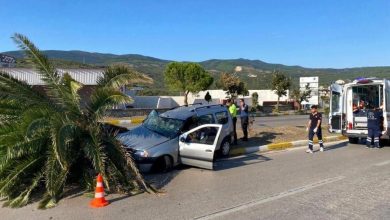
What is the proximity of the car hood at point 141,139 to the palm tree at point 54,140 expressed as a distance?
3.42 ft

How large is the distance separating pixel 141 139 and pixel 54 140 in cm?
315

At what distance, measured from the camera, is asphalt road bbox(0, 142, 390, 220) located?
706 centimetres

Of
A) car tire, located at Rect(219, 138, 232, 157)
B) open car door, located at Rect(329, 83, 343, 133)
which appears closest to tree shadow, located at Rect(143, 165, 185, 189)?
car tire, located at Rect(219, 138, 232, 157)

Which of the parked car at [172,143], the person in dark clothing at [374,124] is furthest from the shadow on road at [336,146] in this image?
the parked car at [172,143]

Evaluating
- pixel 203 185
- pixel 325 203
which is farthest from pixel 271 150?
pixel 325 203

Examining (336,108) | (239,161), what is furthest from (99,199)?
(336,108)

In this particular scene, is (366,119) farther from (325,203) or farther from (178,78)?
(178,78)

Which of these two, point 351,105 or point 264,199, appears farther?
point 351,105

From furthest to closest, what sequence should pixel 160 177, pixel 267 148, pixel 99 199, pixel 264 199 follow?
1. pixel 267 148
2. pixel 160 177
3. pixel 264 199
4. pixel 99 199

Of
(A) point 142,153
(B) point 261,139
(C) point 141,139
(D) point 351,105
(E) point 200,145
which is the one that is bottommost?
(B) point 261,139

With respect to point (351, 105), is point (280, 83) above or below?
above

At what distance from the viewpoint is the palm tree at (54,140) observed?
8102mm

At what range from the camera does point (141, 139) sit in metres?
10.8

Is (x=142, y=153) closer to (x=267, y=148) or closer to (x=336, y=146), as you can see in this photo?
(x=267, y=148)
